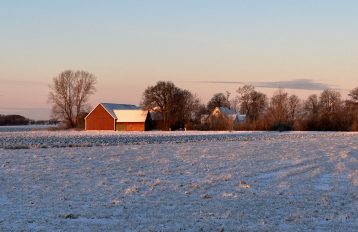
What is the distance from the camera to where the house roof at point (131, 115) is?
11211 centimetres

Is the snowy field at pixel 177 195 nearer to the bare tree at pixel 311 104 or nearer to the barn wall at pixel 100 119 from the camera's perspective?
the barn wall at pixel 100 119

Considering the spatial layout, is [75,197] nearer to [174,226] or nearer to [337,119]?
[174,226]

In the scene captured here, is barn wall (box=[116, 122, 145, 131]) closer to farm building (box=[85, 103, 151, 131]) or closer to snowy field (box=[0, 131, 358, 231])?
farm building (box=[85, 103, 151, 131])

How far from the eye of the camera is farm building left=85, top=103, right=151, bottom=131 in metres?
112

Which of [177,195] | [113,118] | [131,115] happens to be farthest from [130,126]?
[177,195]

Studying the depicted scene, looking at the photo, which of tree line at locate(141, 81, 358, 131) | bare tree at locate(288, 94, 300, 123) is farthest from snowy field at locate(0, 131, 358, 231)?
bare tree at locate(288, 94, 300, 123)

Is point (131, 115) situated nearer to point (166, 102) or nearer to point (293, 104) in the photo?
point (166, 102)

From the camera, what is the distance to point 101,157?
26172mm

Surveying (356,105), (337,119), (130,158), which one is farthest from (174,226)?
(356,105)

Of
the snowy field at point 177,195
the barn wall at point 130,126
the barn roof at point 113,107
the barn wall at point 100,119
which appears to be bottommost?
the snowy field at point 177,195

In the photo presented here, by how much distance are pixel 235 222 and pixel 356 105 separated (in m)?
103

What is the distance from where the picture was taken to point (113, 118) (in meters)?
114

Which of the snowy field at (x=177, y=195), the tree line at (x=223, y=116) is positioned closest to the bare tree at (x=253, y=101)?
the tree line at (x=223, y=116)

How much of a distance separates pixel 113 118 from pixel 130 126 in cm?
466
